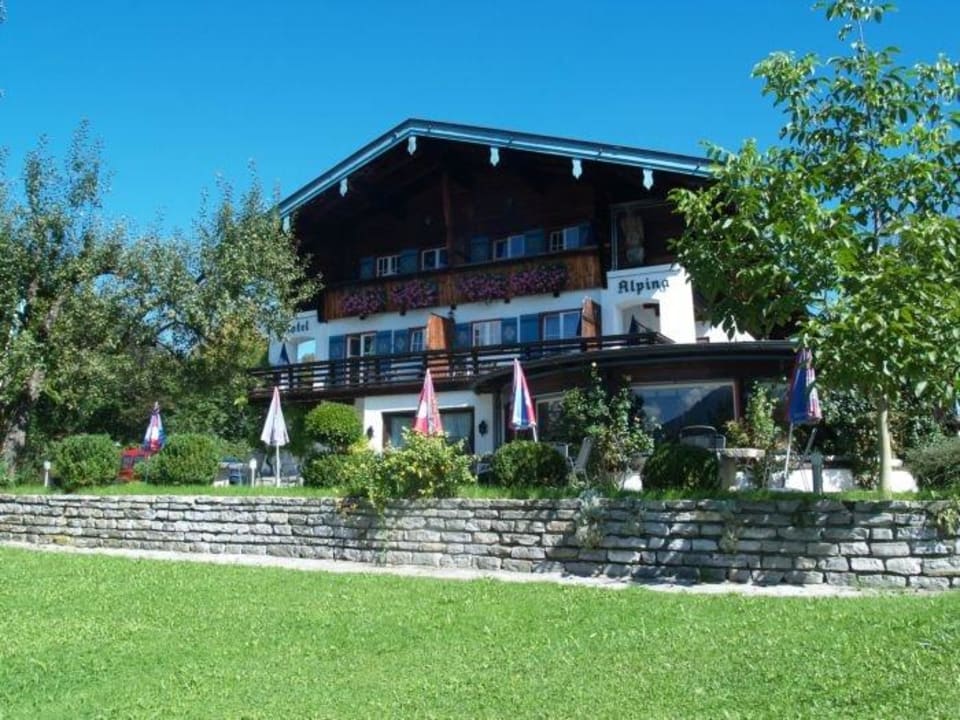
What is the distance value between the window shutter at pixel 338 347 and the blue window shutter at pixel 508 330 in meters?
5.69

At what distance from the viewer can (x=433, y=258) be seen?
2762cm

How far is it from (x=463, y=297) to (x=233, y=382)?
7005mm

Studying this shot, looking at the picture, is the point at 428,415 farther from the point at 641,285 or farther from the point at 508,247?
the point at 508,247

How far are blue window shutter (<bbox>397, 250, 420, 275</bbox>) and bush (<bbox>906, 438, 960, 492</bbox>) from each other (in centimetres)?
1619

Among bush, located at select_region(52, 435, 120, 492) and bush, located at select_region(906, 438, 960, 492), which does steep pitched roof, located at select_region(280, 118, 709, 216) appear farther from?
bush, located at select_region(52, 435, 120, 492)

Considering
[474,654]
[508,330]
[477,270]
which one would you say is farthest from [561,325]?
[474,654]

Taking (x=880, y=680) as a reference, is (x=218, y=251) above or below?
above

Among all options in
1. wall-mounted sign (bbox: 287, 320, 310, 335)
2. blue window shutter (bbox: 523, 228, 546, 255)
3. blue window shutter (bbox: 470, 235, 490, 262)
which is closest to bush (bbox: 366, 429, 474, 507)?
blue window shutter (bbox: 523, 228, 546, 255)

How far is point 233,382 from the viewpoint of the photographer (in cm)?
2503

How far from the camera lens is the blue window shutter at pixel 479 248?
26.4 metres

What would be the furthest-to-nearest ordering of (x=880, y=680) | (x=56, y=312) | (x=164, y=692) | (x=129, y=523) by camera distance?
1. (x=56, y=312)
2. (x=129, y=523)
3. (x=164, y=692)
4. (x=880, y=680)

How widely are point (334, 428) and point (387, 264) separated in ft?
38.5

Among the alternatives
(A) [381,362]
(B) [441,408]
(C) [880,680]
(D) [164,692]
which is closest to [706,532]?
(C) [880,680]

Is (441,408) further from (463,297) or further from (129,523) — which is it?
(129,523)
